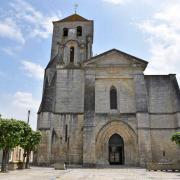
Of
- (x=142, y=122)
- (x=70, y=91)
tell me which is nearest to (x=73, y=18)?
(x=70, y=91)

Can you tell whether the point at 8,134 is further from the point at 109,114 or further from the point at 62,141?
the point at 109,114

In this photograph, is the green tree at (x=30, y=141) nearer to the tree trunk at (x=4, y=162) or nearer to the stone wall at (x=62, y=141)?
the tree trunk at (x=4, y=162)

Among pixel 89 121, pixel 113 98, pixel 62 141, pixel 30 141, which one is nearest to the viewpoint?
pixel 30 141

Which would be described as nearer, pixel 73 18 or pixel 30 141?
pixel 30 141

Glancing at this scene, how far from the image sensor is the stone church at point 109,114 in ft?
81.5

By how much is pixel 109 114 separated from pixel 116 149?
381cm

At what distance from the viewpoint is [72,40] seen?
32.7 metres

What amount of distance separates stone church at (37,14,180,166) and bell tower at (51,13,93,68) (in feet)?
8.39

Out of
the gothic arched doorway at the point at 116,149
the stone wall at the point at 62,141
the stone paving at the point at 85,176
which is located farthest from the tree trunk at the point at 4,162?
the gothic arched doorway at the point at 116,149

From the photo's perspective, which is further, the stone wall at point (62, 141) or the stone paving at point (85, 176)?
the stone wall at point (62, 141)

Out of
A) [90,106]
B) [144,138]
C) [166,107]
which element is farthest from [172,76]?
[90,106]

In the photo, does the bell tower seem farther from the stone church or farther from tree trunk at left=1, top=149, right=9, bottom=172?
tree trunk at left=1, top=149, right=9, bottom=172

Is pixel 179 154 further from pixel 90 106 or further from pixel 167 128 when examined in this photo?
pixel 90 106

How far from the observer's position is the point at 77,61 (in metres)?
31.3
